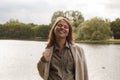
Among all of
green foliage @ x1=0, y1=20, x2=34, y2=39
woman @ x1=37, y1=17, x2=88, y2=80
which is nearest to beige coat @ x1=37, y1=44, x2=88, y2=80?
woman @ x1=37, y1=17, x2=88, y2=80

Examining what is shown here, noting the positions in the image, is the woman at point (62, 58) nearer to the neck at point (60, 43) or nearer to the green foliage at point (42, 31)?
the neck at point (60, 43)

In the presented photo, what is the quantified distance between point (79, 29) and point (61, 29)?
68785 millimetres

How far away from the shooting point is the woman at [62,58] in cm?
341

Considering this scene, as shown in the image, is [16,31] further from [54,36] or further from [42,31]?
[54,36]

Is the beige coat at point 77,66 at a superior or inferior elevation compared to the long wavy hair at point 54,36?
inferior

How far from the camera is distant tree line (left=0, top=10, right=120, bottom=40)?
2830 inches

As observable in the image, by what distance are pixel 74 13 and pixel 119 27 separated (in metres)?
24.1

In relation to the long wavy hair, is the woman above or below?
below

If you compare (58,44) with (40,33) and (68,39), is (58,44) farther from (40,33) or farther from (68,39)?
(40,33)

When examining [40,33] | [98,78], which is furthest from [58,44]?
[40,33]

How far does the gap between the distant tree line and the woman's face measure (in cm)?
6767

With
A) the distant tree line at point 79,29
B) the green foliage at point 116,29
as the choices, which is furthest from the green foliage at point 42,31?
the green foliage at point 116,29

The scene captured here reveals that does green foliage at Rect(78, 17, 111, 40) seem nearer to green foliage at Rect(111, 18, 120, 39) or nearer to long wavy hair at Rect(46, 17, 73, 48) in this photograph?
green foliage at Rect(111, 18, 120, 39)

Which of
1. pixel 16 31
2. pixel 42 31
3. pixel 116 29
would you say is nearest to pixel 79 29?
pixel 116 29
